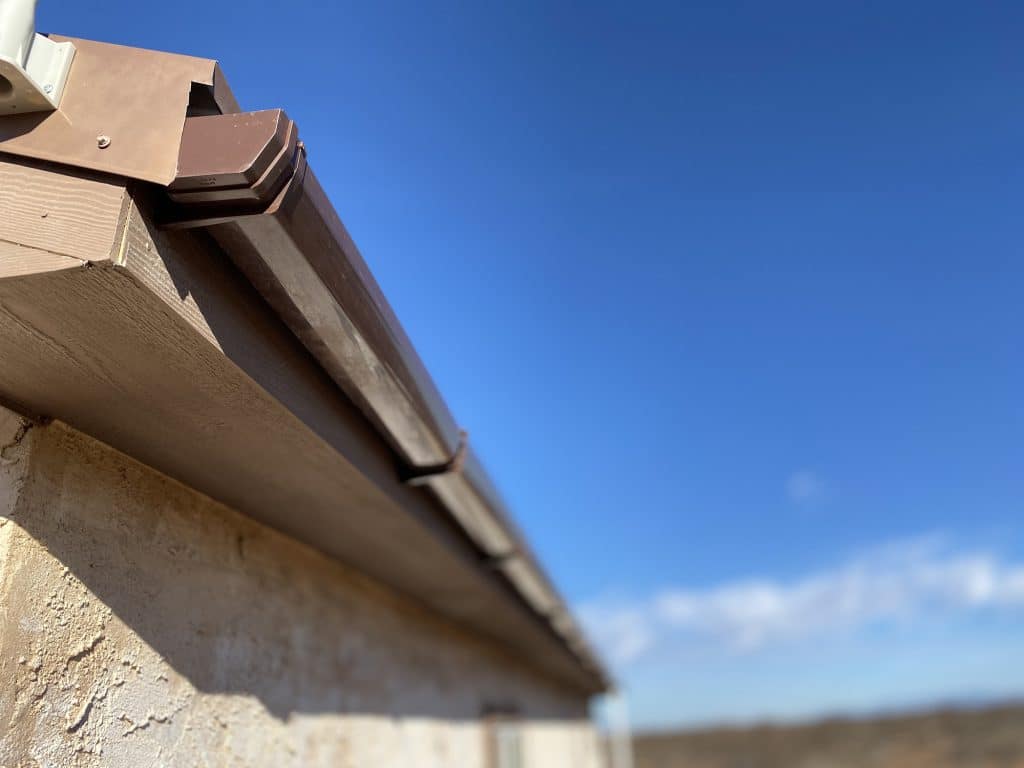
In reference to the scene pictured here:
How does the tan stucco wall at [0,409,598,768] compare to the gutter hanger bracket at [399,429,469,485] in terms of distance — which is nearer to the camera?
the tan stucco wall at [0,409,598,768]

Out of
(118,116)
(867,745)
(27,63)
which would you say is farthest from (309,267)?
(867,745)

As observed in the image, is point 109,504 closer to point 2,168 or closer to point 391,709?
point 2,168

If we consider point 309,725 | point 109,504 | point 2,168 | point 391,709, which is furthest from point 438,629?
point 2,168

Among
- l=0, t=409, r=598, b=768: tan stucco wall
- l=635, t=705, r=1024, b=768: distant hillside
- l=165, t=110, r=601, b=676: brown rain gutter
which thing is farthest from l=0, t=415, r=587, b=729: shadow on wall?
l=635, t=705, r=1024, b=768: distant hillside

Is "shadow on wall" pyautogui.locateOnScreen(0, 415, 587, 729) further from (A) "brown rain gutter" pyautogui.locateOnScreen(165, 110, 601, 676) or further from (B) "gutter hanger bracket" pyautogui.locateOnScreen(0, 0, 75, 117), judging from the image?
(B) "gutter hanger bracket" pyautogui.locateOnScreen(0, 0, 75, 117)

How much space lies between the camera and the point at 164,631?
1732mm

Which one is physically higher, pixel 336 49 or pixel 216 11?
pixel 336 49

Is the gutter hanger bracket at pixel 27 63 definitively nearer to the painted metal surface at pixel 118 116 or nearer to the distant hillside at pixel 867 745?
the painted metal surface at pixel 118 116

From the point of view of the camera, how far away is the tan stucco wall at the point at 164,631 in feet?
4.36

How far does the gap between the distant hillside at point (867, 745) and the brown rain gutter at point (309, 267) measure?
986 inches

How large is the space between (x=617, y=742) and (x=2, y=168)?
40.4 ft

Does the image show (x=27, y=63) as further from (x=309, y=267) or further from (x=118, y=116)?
(x=309, y=267)

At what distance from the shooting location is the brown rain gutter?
106 centimetres

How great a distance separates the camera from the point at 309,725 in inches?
94.3
